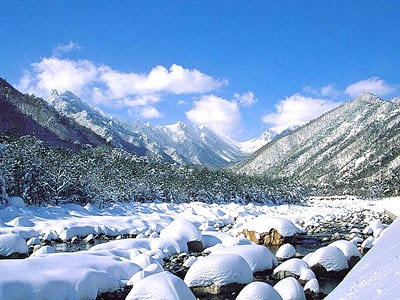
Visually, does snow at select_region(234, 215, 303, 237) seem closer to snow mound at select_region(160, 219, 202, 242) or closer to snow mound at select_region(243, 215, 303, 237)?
snow mound at select_region(243, 215, 303, 237)

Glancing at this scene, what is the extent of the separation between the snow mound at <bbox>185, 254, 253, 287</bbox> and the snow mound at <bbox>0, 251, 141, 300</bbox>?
326 cm

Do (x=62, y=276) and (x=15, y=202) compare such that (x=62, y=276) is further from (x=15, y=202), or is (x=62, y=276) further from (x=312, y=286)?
(x=15, y=202)

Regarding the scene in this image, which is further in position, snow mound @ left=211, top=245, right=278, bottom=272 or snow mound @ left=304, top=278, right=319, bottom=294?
snow mound @ left=211, top=245, right=278, bottom=272

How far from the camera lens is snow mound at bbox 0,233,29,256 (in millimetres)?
22281

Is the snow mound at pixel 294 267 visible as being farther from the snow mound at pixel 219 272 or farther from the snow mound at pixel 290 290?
the snow mound at pixel 290 290

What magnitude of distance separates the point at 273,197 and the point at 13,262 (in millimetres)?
98656

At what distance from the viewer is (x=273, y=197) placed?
109062 mm

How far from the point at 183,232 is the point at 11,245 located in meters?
11.3

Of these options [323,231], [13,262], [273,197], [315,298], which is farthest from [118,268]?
[273,197]

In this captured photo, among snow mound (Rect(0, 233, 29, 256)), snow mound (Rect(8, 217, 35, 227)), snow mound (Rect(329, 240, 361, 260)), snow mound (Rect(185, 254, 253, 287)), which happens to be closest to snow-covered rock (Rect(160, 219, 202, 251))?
snow mound (Rect(0, 233, 29, 256))

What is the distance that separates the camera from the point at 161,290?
12.6m

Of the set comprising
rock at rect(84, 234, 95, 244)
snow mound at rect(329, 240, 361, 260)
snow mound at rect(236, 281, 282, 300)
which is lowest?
rock at rect(84, 234, 95, 244)

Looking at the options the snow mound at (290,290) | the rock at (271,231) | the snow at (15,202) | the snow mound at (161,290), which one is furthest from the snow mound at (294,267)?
the snow at (15,202)

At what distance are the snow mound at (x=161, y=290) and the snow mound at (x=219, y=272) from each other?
3175 mm
